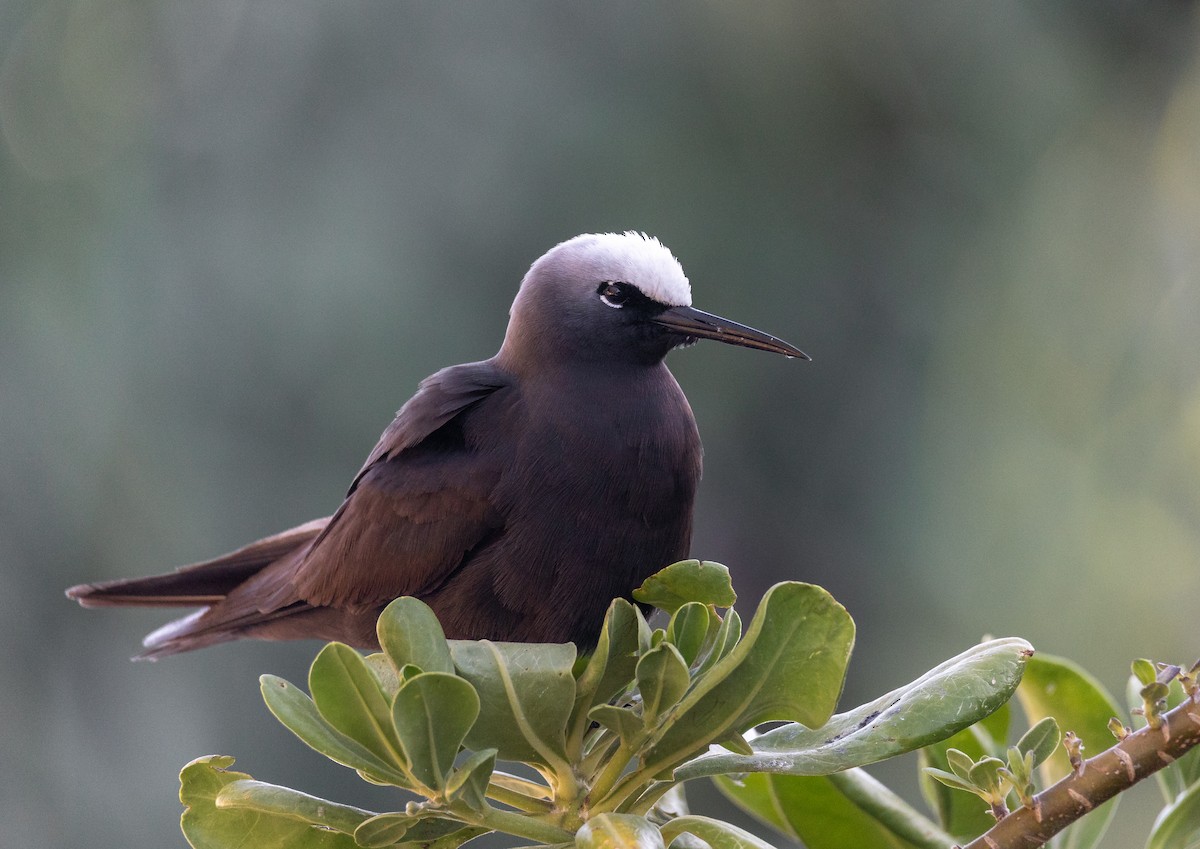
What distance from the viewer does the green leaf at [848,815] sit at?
4.28 ft

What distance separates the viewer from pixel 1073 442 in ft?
13.1

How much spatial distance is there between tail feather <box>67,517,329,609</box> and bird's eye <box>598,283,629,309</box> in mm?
741

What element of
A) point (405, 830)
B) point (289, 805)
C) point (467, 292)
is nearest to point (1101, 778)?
point (405, 830)

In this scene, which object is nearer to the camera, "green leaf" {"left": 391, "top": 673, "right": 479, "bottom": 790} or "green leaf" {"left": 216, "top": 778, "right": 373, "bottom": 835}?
"green leaf" {"left": 391, "top": 673, "right": 479, "bottom": 790}

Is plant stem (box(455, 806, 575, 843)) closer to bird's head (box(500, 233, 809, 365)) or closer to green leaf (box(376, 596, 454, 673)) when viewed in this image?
green leaf (box(376, 596, 454, 673))

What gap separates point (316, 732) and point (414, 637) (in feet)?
0.47

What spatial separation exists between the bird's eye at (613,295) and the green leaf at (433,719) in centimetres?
102

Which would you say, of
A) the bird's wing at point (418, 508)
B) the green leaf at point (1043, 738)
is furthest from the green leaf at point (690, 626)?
the bird's wing at point (418, 508)

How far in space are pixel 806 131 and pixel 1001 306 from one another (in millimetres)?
1090

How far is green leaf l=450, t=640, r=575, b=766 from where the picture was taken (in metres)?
1.12

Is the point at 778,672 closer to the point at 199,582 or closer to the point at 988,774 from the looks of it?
the point at 988,774

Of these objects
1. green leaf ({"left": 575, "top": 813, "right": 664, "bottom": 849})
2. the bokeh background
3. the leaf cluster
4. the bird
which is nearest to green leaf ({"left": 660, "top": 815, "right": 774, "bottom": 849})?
the leaf cluster

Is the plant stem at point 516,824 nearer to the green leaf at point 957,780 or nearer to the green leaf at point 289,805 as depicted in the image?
the green leaf at point 289,805

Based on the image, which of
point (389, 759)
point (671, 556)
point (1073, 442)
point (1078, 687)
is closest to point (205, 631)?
point (671, 556)
